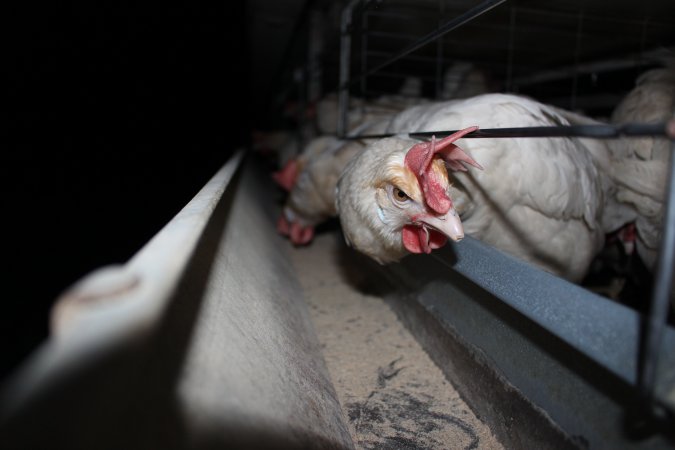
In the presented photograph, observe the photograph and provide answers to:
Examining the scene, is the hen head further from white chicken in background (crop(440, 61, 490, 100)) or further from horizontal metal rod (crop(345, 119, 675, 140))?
white chicken in background (crop(440, 61, 490, 100))

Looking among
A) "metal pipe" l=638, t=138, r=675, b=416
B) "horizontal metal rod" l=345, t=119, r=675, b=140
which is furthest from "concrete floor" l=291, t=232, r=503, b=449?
"horizontal metal rod" l=345, t=119, r=675, b=140

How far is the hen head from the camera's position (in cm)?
115

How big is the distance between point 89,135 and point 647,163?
5.43m

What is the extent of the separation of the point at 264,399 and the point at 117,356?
40 centimetres

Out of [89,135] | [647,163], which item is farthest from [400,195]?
[89,135]

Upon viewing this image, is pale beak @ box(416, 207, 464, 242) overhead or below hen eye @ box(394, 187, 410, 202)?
below

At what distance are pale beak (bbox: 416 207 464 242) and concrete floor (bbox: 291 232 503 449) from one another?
57cm

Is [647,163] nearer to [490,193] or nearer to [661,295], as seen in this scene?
[490,193]

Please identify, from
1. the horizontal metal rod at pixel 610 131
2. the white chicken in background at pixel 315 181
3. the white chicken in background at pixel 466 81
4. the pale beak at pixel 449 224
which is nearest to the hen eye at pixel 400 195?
the pale beak at pixel 449 224

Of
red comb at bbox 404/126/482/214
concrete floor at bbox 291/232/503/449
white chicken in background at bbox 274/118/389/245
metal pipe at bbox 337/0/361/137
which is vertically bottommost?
concrete floor at bbox 291/232/503/449

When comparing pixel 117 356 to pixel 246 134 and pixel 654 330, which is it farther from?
pixel 246 134

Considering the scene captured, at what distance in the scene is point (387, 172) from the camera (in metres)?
1.28

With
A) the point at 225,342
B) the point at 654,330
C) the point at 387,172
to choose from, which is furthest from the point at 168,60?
the point at 654,330

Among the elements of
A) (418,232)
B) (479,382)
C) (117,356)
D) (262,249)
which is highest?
(117,356)
